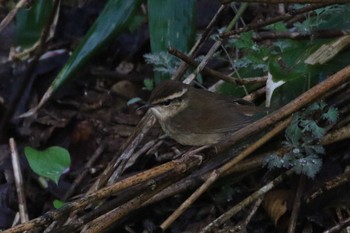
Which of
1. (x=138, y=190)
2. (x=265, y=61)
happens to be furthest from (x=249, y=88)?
(x=138, y=190)

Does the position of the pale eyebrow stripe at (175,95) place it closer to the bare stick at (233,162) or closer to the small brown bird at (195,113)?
the small brown bird at (195,113)

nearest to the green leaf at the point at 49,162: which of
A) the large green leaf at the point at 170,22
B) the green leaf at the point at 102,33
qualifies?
the green leaf at the point at 102,33

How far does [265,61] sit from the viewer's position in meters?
3.83

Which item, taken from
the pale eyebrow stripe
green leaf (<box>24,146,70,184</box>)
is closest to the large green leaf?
→ the pale eyebrow stripe

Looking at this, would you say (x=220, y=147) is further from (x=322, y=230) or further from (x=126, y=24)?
(x=126, y=24)

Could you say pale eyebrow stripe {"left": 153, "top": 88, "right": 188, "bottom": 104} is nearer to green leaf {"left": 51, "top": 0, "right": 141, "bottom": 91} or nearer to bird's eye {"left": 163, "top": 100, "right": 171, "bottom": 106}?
bird's eye {"left": 163, "top": 100, "right": 171, "bottom": 106}

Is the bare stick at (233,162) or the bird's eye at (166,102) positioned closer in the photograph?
the bare stick at (233,162)

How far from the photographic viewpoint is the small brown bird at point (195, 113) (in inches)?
156

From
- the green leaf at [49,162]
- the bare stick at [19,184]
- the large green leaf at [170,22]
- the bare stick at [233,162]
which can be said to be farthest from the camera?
the large green leaf at [170,22]

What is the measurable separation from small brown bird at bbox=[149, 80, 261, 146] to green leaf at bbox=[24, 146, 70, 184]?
0.57m

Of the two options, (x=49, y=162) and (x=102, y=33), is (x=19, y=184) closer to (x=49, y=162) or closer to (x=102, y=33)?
(x=49, y=162)

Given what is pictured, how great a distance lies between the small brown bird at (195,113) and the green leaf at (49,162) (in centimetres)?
57

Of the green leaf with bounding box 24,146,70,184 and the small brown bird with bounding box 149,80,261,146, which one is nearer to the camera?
the small brown bird with bounding box 149,80,261,146

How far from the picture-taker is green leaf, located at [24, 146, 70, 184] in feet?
13.3
